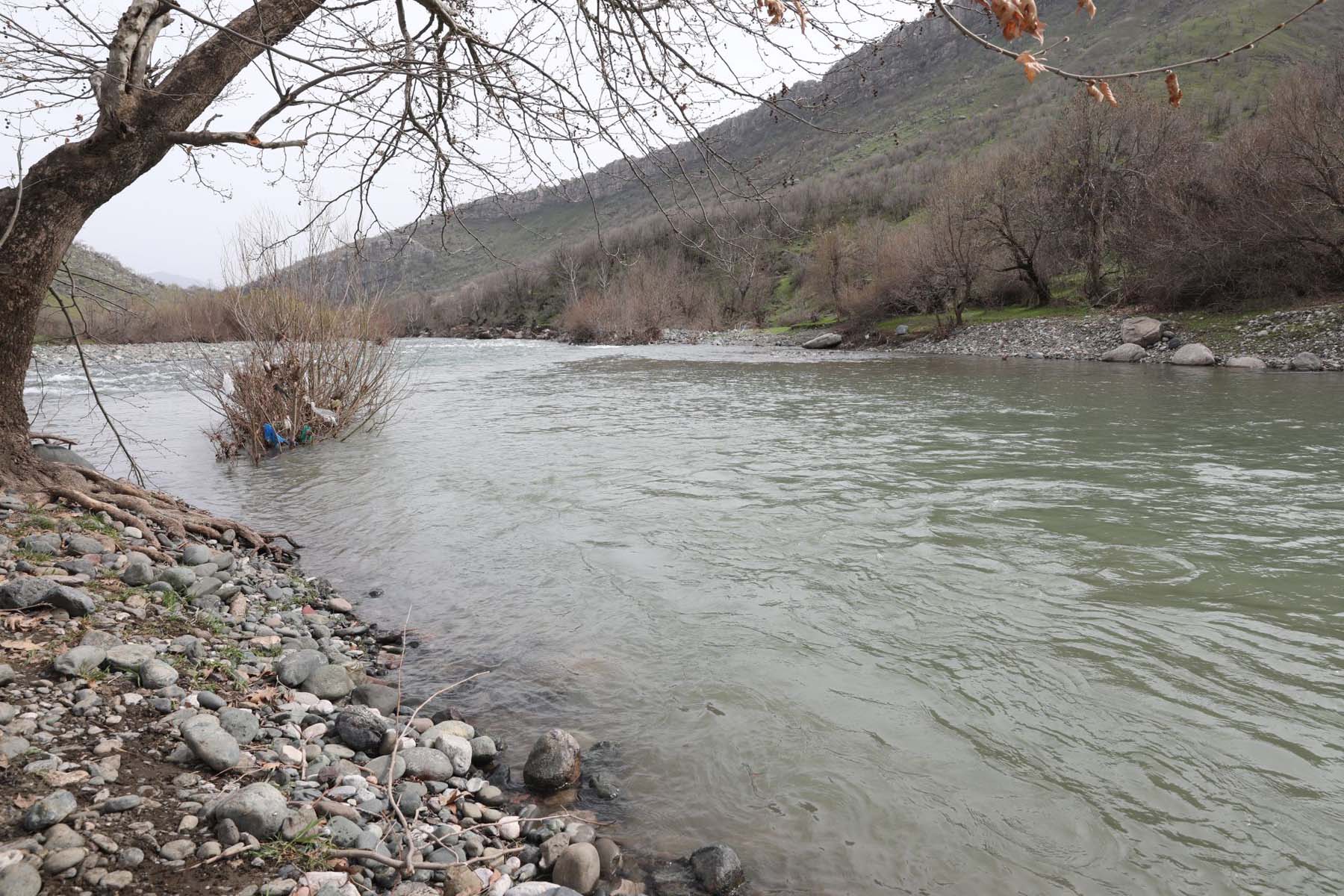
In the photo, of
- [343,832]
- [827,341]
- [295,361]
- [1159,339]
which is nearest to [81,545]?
[343,832]

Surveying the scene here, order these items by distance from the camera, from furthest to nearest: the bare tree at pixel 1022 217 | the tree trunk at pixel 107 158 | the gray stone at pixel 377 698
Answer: the bare tree at pixel 1022 217 < the tree trunk at pixel 107 158 < the gray stone at pixel 377 698

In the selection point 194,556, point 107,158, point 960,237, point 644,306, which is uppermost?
point 960,237

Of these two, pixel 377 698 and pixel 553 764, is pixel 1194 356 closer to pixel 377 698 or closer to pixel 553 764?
pixel 553 764

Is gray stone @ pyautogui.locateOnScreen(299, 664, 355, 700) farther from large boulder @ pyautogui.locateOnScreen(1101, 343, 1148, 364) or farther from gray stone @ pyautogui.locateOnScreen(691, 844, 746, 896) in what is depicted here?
large boulder @ pyautogui.locateOnScreen(1101, 343, 1148, 364)

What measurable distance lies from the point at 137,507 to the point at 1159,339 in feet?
102

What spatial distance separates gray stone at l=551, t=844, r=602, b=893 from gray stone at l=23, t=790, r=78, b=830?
1.76m

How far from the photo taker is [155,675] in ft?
12.4

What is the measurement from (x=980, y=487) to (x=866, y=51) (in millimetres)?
6787

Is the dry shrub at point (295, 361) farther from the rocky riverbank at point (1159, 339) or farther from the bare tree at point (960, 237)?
the bare tree at point (960, 237)

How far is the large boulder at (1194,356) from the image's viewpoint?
2498 centimetres

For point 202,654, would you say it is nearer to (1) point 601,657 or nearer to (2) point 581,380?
(1) point 601,657

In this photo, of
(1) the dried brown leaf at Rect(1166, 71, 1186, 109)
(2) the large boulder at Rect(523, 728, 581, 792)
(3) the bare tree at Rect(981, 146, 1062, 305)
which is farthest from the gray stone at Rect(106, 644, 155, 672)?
(3) the bare tree at Rect(981, 146, 1062, 305)

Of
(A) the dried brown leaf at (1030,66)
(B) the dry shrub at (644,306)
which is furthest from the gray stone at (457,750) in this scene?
(B) the dry shrub at (644,306)

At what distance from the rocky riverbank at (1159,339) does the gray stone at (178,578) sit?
27.8m
